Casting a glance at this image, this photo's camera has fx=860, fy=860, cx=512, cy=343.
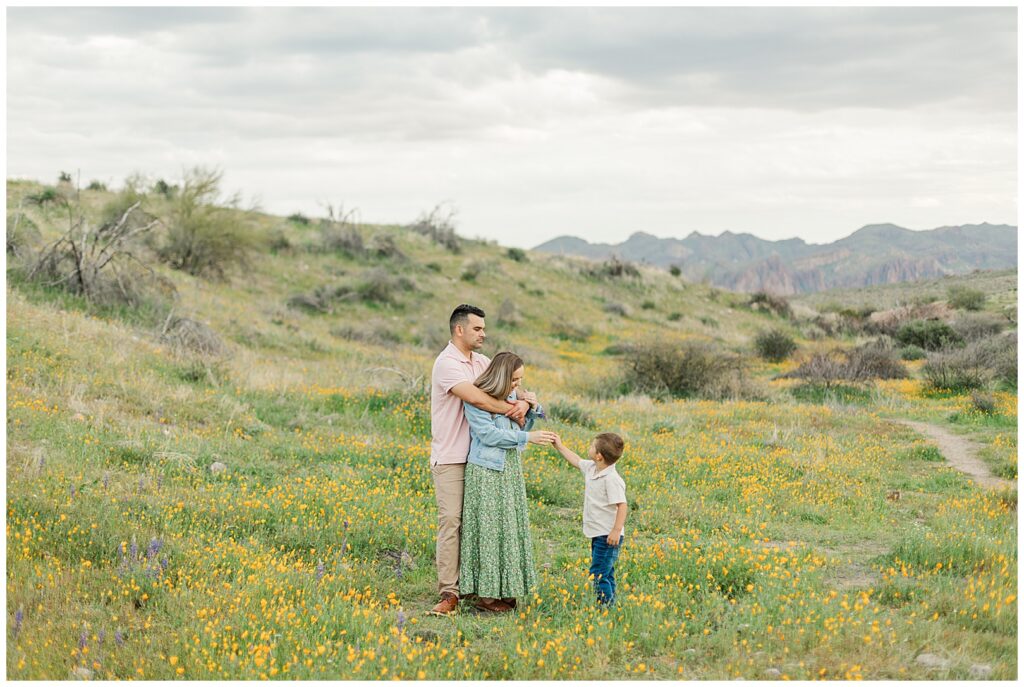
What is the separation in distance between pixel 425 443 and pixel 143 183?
28.0 meters

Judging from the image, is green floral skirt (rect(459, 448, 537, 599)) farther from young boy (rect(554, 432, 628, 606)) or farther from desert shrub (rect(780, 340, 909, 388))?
desert shrub (rect(780, 340, 909, 388))

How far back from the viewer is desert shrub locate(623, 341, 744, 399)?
19812 mm

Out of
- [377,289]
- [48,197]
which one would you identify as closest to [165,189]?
[48,197]

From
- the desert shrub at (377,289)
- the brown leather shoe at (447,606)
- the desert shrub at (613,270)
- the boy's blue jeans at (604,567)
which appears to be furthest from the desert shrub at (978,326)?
the desert shrub at (613,270)

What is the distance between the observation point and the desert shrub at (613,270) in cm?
4934

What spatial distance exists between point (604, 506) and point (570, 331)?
28.2 meters

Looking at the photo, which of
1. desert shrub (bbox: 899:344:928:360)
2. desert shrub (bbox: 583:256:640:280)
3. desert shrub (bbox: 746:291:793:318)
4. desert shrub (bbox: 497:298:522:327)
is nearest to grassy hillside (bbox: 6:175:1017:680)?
desert shrub (bbox: 899:344:928:360)

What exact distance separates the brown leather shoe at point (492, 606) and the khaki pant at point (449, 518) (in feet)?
0.67

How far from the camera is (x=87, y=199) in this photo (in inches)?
1475

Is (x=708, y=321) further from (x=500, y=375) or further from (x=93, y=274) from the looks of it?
(x=500, y=375)

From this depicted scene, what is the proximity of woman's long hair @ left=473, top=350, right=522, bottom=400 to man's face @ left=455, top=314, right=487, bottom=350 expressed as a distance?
0.24m

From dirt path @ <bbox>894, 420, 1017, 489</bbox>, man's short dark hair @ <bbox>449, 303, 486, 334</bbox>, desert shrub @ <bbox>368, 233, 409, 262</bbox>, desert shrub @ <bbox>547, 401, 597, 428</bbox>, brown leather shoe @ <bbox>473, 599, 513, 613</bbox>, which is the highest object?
desert shrub @ <bbox>368, 233, 409, 262</bbox>

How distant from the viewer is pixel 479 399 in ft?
20.2

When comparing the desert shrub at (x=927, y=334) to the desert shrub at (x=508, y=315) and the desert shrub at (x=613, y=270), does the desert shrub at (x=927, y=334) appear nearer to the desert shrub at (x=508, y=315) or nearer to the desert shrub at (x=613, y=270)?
the desert shrub at (x=508, y=315)
